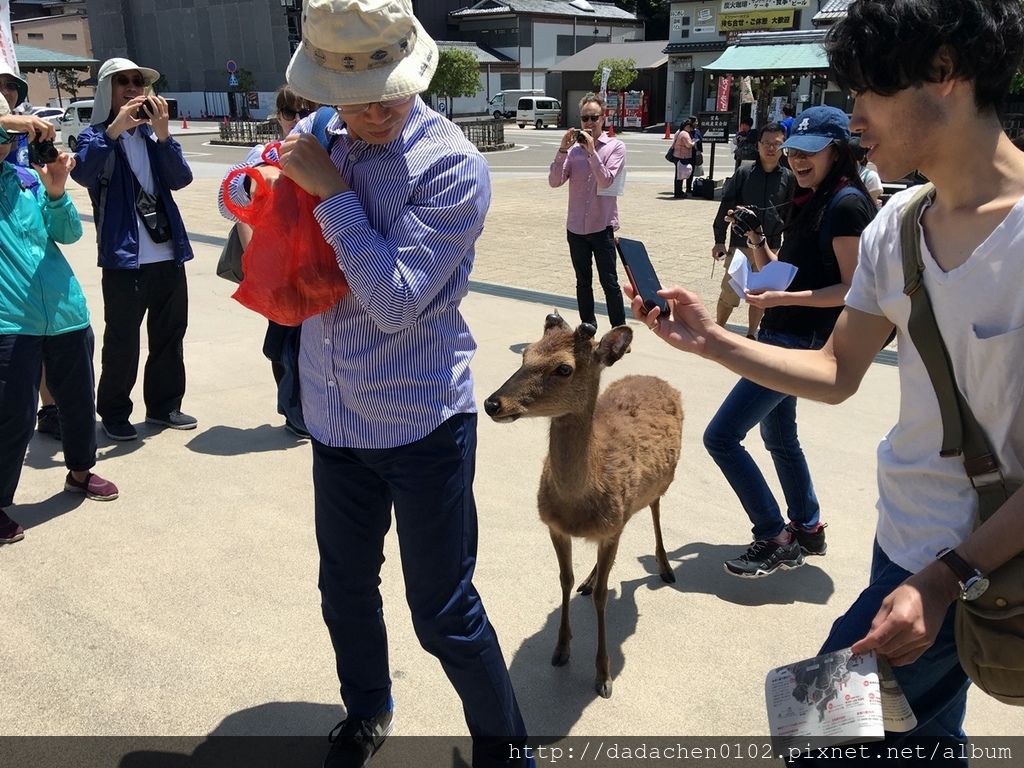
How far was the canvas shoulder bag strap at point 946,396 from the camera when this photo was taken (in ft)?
5.36

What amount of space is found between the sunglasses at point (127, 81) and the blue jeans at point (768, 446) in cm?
412

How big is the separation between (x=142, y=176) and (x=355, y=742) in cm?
396

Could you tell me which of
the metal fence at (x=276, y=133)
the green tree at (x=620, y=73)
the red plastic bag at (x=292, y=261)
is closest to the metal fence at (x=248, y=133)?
the metal fence at (x=276, y=133)

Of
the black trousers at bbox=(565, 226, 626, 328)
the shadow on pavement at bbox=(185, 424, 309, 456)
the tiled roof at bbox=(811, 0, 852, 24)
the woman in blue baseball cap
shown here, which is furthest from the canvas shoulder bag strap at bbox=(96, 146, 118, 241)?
the tiled roof at bbox=(811, 0, 852, 24)

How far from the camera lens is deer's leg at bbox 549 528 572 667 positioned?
10.9 feet

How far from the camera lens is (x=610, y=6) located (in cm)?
7294

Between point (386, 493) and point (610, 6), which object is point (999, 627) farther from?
point (610, 6)

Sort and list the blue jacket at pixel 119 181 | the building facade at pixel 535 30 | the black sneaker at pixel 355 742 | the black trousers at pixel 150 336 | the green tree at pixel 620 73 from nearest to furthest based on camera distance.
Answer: the black sneaker at pixel 355 742 → the blue jacket at pixel 119 181 → the black trousers at pixel 150 336 → the green tree at pixel 620 73 → the building facade at pixel 535 30

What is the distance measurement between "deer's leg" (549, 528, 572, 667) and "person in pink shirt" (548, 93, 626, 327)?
4.04m

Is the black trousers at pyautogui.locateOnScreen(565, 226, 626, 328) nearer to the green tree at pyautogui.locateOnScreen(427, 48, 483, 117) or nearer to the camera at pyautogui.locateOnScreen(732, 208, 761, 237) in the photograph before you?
the camera at pyautogui.locateOnScreen(732, 208, 761, 237)

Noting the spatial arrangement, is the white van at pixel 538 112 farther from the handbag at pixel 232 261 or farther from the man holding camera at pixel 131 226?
the handbag at pixel 232 261

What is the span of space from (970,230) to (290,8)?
6351 centimetres

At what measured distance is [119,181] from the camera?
5.04 m

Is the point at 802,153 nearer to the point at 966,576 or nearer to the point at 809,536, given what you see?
the point at 809,536
